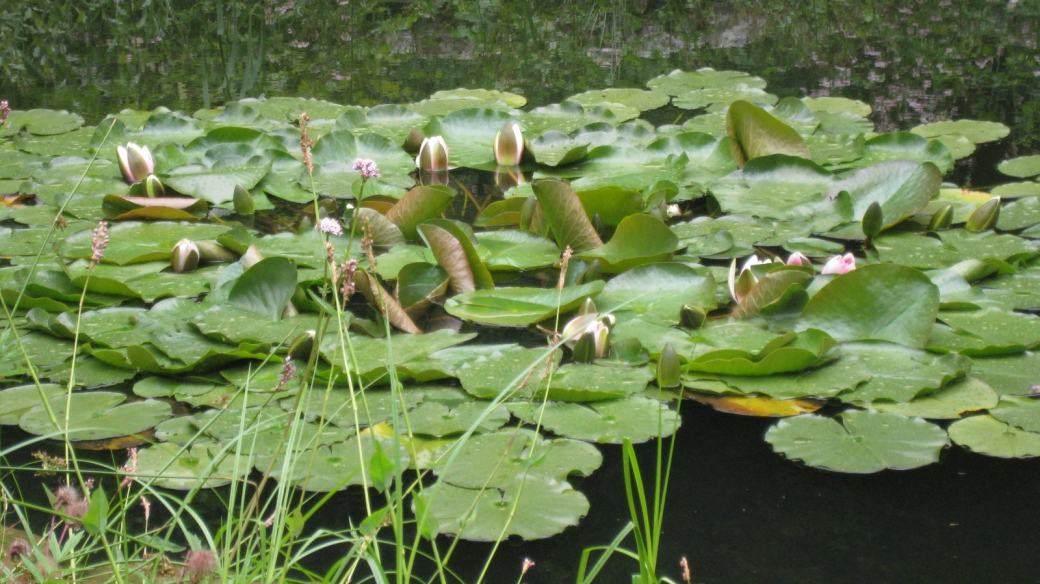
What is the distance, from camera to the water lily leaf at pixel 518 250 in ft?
6.81

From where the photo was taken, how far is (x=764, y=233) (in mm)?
2244

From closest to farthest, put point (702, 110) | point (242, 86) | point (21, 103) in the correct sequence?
point (702, 110) < point (21, 103) < point (242, 86)

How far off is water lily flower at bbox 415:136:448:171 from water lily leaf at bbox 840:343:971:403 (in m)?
1.53

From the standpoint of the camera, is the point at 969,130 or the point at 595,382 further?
the point at 969,130

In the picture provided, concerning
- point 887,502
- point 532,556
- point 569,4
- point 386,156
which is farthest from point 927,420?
point 569,4

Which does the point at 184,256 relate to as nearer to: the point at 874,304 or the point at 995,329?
the point at 874,304

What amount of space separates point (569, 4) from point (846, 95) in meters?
2.55

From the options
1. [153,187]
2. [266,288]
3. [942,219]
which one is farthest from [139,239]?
[942,219]

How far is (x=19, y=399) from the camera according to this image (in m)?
1.60

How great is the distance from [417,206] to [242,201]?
583 mm

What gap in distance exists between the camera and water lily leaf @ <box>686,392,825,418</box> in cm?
152

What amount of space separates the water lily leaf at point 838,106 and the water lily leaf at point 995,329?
5.38 feet

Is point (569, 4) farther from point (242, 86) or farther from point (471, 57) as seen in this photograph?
point (242, 86)

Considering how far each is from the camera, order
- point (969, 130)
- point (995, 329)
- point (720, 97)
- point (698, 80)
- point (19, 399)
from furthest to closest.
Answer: point (698, 80)
point (720, 97)
point (969, 130)
point (995, 329)
point (19, 399)
